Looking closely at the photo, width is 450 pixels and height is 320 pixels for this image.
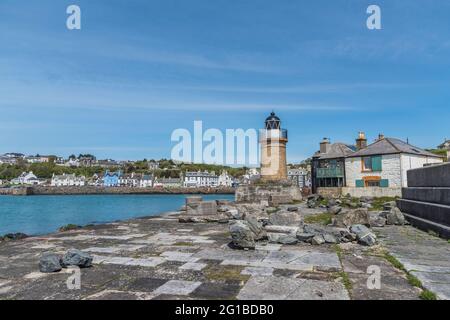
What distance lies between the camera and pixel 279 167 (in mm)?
35312

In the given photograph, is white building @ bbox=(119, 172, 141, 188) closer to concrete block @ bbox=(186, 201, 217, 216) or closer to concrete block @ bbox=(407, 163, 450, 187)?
concrete block @ bbox=(186, 201, 217, 216)

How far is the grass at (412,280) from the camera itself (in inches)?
179

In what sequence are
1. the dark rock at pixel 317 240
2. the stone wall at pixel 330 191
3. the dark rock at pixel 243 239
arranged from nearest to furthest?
the dark rock at pixel 243 239, the dark rock at pixel 317 240, the stone wall at pixel 330 191

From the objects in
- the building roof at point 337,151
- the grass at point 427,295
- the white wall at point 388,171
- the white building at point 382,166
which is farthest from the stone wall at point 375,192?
the grass at point 427,295

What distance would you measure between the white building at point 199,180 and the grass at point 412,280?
493 ft

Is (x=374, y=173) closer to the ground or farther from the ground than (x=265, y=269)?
farther from the ground

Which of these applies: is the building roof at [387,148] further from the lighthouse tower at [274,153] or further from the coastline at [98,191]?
the coastline at [98,191]

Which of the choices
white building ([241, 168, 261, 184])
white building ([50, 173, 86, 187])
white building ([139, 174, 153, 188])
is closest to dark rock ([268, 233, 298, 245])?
white building ([241, 168, 261, 184])

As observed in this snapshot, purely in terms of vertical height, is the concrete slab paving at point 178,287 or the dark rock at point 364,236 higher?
the dark rock at point 364,236

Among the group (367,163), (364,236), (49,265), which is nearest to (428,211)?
(364,236)

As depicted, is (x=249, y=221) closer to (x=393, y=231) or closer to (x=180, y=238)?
(x=180, y=238)

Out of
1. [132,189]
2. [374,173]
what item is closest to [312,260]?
[374,173]

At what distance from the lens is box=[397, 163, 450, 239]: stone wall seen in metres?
9.98
